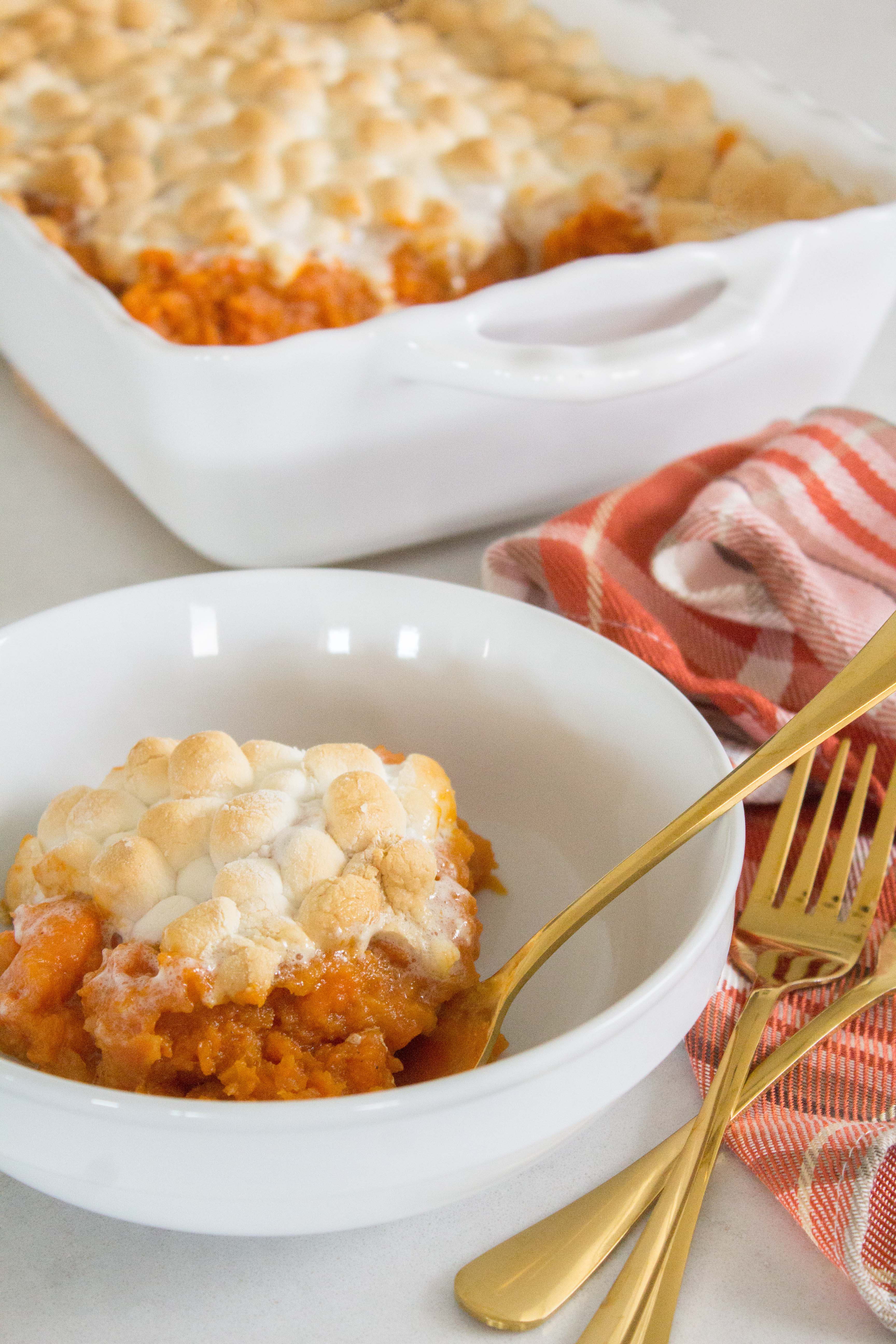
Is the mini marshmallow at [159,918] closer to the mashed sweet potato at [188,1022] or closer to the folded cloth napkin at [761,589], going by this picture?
the mashed sweet potato at [188,1022]

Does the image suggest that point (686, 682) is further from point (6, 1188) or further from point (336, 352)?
point (6, 1188)

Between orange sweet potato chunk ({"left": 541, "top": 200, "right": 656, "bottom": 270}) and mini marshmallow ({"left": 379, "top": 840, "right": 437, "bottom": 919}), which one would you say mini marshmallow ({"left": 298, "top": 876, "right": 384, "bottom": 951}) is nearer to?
mini marshmallow ({"left": 379, "top": 840, "right": 437, "bottom": 919})

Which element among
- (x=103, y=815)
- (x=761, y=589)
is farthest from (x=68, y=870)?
(x=761, y=589)

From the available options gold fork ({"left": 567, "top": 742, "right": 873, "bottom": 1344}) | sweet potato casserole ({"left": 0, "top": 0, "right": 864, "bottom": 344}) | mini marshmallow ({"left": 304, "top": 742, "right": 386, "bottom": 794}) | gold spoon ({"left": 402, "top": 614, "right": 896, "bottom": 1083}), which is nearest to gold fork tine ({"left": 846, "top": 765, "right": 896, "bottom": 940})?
gold fork ({"left": 567, "top": 742, "right": 873, "bottom": 1344})

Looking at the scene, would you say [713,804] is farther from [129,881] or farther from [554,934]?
[129,881]

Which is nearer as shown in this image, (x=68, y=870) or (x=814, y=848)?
(x=68, y=870)

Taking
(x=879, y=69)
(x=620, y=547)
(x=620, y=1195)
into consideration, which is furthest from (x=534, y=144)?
(x=879, y=69)
